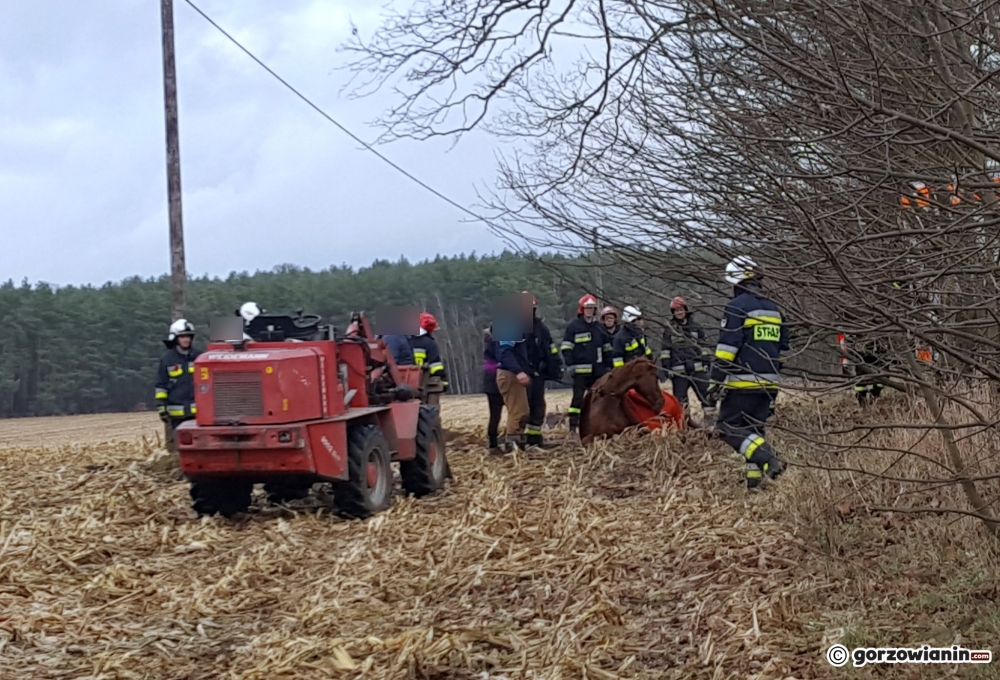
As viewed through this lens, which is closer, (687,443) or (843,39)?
(843,39)

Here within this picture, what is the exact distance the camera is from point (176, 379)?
45.4ft

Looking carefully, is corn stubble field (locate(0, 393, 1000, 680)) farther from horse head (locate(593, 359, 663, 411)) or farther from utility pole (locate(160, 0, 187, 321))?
utility pole (locate(160, 0, 187, 321))

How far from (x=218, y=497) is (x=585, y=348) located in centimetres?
578

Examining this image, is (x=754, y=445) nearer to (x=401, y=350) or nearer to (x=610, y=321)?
(x=610, y=321)

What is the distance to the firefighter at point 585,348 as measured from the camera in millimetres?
14680

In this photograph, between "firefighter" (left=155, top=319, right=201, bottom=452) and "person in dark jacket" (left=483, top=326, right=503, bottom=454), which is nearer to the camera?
"firefighter" (left=155, top=319, right=201, bottom=452)

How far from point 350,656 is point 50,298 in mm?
42123

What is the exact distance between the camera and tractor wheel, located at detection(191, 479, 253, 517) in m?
10.5

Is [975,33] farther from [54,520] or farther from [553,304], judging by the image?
[553,304]

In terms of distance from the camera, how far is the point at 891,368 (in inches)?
229

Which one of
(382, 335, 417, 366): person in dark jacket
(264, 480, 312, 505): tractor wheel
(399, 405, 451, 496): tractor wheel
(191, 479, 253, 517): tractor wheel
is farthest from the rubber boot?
(191, 479, 253, 517): tractor wheel

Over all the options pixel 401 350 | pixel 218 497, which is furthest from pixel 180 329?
pixel 218 497

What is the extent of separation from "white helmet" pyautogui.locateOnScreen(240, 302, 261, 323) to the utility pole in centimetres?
459

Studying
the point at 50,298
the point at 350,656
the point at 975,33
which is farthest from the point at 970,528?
the point at 50,298
